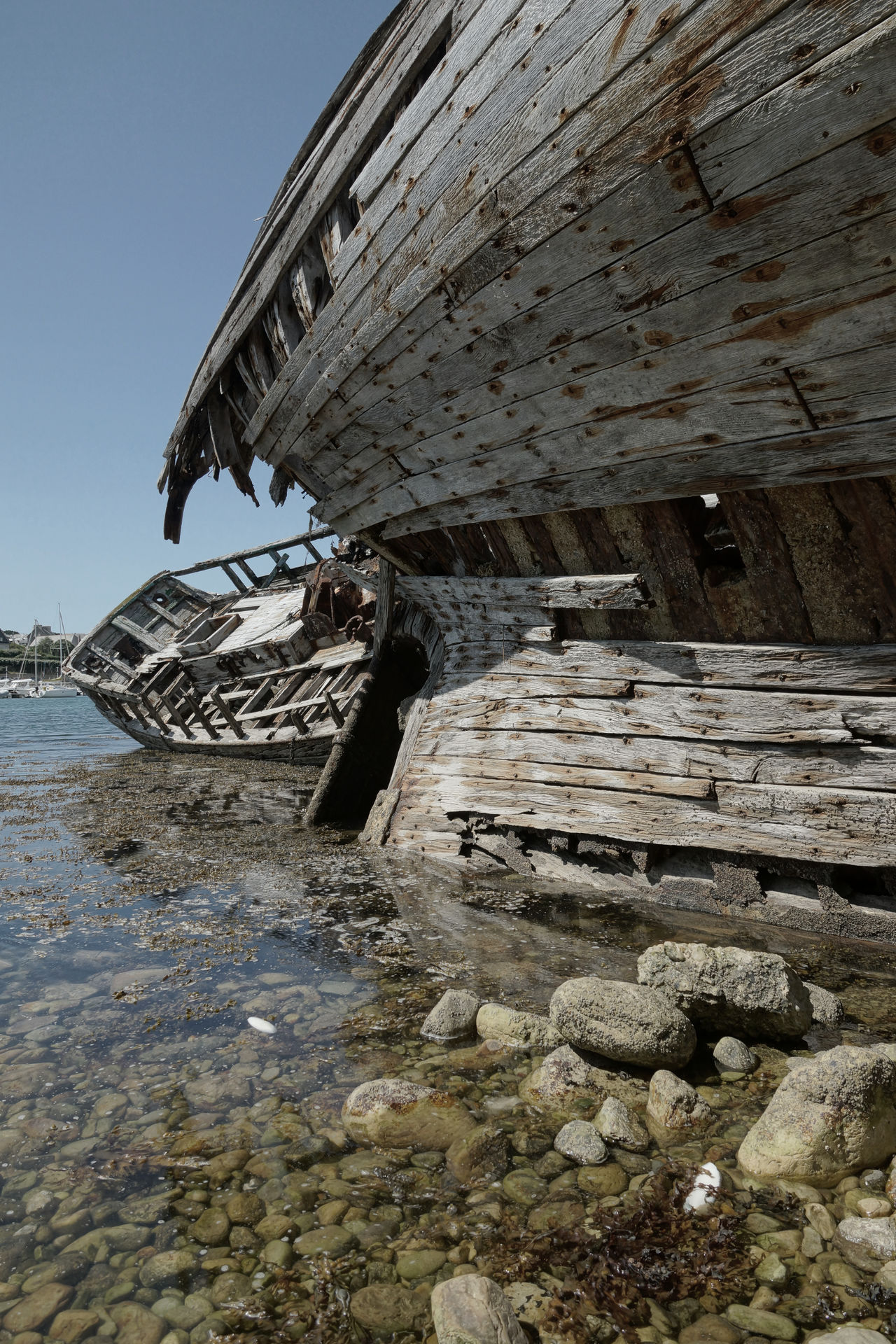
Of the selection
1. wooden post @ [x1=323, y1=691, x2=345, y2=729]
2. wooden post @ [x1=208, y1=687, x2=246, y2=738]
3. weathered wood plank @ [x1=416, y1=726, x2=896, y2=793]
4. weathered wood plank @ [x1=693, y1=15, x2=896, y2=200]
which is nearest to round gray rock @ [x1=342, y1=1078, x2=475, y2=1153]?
weathered wood plank @ [x1=416, y1=726, x2=896, y2=793]

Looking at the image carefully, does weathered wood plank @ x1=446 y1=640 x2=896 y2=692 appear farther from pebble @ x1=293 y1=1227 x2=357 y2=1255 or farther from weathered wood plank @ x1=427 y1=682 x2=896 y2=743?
pebble @ x1=293 y1=1227 x2=357 y2=1255

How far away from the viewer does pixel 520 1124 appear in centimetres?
210

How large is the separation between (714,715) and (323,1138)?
262cm

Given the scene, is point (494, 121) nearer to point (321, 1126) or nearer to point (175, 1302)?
point (321, 1126)

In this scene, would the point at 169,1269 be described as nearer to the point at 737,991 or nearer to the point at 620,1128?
the point at 620,1128

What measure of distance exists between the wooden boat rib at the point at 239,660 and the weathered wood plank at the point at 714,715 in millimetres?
4226

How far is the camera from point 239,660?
49.9 feet

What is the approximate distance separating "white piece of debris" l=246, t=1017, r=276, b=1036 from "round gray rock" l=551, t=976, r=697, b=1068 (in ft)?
3.66

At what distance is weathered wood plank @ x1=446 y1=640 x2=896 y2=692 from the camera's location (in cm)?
317

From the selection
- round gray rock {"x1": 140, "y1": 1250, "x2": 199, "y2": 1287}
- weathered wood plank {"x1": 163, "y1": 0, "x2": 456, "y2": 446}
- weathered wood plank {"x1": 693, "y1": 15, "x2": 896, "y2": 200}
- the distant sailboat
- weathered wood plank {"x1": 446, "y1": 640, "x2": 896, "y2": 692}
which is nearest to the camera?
round gray rock {"x1": 140, "y1": 1250, "x2": 199, "y2": 1287}

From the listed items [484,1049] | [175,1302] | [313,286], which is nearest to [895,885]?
[484,1049]

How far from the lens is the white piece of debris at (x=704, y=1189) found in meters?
1.71

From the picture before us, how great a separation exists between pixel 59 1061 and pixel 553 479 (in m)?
3.35

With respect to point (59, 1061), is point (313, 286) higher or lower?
higher
